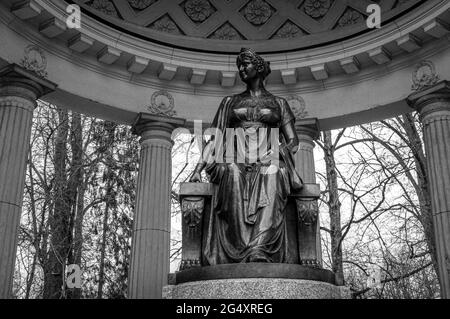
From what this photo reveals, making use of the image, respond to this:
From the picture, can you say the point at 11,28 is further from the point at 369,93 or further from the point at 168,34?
the point at 369,93

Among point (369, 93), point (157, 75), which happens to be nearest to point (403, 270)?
point (369, 93)

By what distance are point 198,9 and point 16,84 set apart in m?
7.87

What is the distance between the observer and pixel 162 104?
18.8 metres

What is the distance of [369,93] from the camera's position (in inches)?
720

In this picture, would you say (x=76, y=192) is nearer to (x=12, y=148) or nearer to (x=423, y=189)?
(x=12, y=148)

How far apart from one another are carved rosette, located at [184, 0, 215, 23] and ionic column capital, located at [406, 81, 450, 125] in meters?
8.33

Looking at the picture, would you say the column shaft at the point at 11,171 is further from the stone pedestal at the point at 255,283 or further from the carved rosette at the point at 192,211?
the stone pedestal at the point at 255,283

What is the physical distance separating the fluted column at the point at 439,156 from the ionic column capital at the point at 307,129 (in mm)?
3236

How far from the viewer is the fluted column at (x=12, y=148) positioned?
14.0 metres

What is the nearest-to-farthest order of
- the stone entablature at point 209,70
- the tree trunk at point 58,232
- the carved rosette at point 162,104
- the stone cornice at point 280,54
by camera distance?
the stone cornice at point 280,54 → the stone entablature at point 209,70 → the carved rosette at point 162,104 → the tree trunk at point 58,232

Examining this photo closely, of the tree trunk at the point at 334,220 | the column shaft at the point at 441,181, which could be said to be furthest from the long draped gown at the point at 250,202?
the tree trunk at the point at 334,220

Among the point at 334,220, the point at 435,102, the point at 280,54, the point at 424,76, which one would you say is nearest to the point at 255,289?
the point at 435,102

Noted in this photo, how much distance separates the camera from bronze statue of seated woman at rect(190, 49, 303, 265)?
8969 millimetres

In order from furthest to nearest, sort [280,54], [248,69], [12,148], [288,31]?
[288,31] < [280,54] < [12,148] < [248,69]
